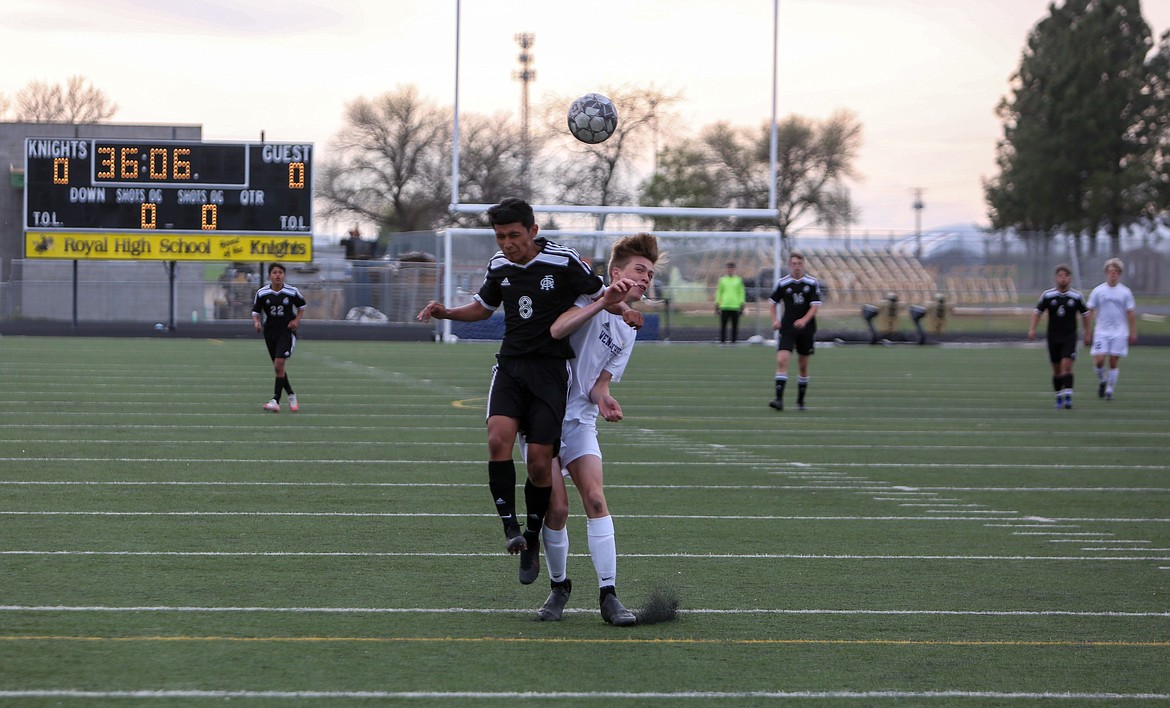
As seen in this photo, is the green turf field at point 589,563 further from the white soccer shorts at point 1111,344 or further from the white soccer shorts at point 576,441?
the white soccer shorts at point 1111,344

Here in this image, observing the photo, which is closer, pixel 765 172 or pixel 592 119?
pixel 592 119

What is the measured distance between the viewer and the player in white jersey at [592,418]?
231 inches

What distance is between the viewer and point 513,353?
597 cm

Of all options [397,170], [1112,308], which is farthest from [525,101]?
[1112,308]

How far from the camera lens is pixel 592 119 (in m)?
13.2

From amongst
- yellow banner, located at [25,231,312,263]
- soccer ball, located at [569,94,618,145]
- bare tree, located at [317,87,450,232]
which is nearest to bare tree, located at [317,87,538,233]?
bare tree, located at [317,87,450,232]

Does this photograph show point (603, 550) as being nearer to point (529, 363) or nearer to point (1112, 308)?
point (529, 363)

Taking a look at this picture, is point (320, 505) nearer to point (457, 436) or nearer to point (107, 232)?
point (457, 436)

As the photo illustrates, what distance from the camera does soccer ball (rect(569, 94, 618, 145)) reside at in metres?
13.2

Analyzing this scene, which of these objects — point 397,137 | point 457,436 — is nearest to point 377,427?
point 457,436

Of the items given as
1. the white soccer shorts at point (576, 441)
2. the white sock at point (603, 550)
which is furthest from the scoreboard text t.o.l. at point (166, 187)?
the white sock at point (603, 550)

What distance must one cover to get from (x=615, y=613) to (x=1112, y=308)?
15491mm

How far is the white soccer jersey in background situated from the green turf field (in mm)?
3594

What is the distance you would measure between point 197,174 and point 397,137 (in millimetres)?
34026
